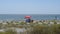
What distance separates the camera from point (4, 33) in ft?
47.7

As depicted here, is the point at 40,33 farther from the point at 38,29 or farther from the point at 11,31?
the point at 11,31

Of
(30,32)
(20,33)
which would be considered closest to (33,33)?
(30,32)

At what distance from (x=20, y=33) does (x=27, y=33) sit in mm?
733

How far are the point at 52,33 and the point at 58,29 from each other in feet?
2.16

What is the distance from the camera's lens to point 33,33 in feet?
46.3

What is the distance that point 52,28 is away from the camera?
588 inches

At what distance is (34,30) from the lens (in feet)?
47.1

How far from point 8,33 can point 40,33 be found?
6.95ft

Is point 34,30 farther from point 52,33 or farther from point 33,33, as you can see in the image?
point 52,33

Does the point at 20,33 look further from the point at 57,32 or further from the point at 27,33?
the point at 57,32

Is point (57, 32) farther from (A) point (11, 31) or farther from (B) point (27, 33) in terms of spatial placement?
(A) point (11, 31)

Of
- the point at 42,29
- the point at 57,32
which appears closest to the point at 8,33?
the point at 42,29

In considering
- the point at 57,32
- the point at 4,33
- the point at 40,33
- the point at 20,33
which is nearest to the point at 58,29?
the point at 57,32

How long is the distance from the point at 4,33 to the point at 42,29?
8.36 feet
